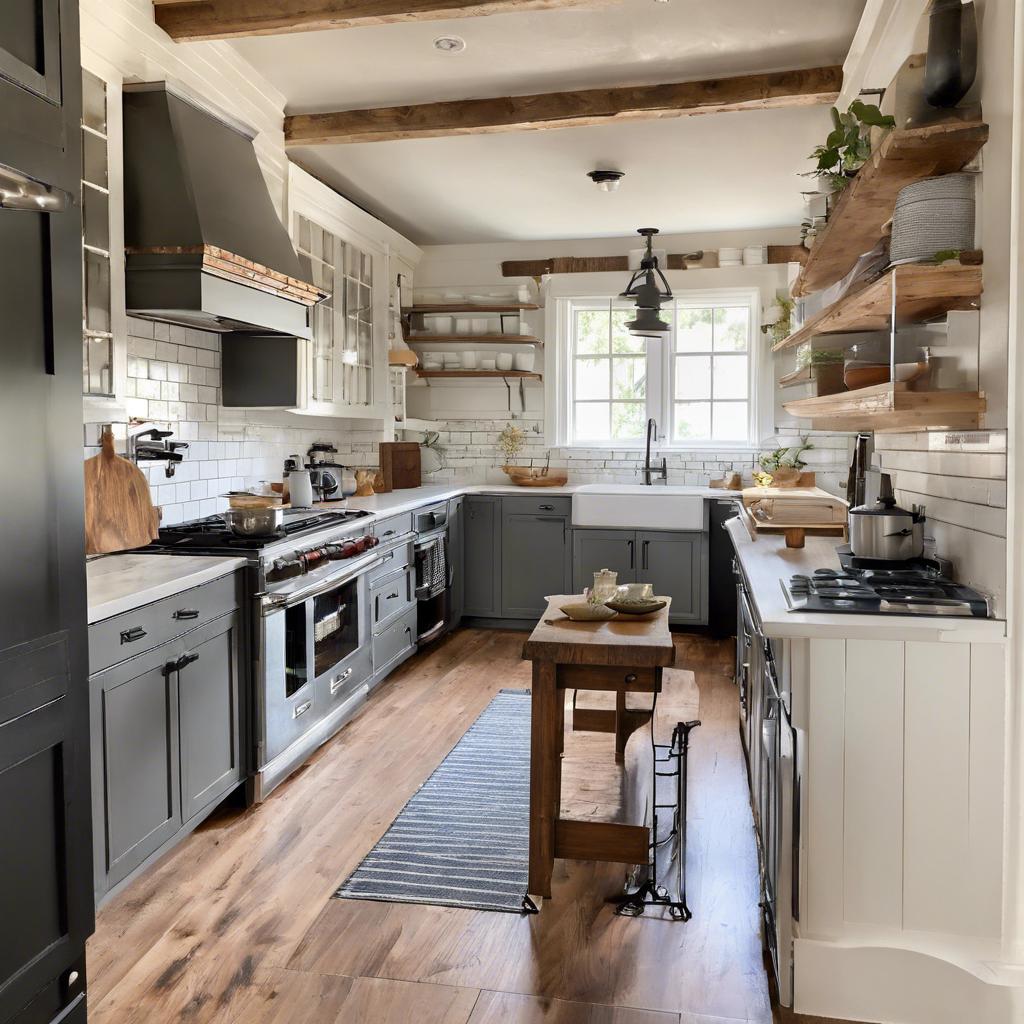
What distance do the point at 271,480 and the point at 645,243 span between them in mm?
3311

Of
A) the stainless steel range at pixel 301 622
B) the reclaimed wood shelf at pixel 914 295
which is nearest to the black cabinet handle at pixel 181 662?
the stainless steel range at pixel 301 622

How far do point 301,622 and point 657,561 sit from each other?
118 inches

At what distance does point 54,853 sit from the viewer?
5.41 feet

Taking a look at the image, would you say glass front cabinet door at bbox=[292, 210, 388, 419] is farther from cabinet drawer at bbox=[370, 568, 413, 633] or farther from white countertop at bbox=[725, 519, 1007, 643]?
white countertop at bbox=[725, 519, 1007, 643]

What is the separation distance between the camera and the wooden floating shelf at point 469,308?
22.2ft

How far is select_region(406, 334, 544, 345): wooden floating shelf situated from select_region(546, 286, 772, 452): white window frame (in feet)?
0.91

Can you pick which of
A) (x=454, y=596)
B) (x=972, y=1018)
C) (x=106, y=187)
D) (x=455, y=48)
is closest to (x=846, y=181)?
(x=455, y=48)

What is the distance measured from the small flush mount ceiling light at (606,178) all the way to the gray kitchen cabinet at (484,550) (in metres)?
2.18

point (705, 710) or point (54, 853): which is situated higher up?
point (54, 853)

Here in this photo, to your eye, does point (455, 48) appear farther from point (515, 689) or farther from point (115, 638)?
point (515, 689)

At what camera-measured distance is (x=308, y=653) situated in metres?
3.71

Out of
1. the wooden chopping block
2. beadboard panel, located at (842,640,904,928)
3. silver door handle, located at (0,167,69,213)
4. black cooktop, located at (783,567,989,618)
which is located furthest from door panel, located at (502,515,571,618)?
silver door handle, located at (0,167,69,213)

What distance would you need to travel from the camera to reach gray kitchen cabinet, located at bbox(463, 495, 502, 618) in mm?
6363

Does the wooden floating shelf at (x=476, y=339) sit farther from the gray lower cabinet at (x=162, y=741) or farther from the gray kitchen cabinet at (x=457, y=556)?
the gray lower cabinet at (x=162, y=741)
